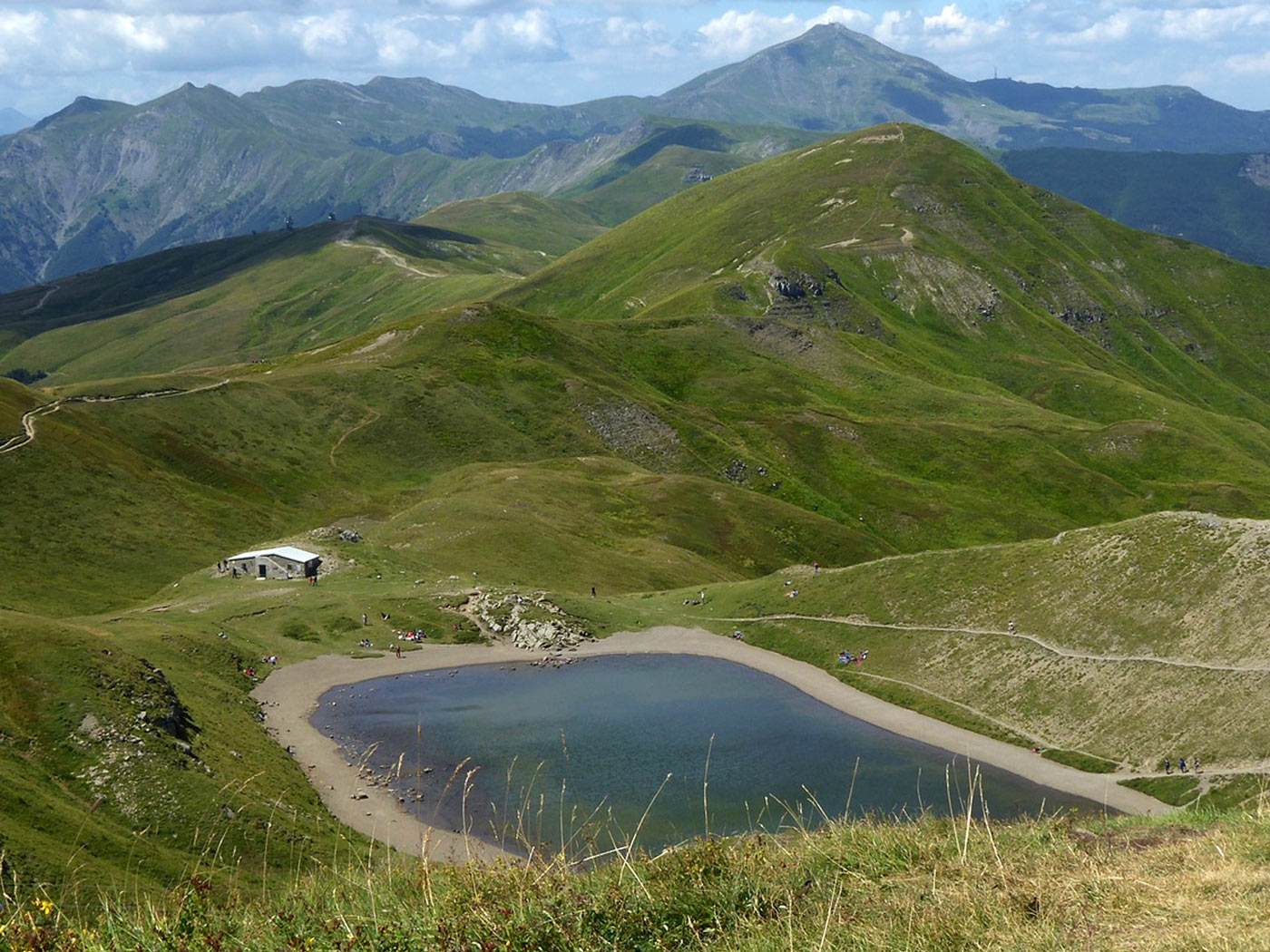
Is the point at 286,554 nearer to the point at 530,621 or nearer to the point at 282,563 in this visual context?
the point at 282,563

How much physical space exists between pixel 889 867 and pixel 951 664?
78.1 meters

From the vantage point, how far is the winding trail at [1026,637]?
73688 millimetres

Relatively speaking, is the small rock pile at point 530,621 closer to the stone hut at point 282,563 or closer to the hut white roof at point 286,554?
the stone hut at point 282,563

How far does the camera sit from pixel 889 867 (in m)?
15.6

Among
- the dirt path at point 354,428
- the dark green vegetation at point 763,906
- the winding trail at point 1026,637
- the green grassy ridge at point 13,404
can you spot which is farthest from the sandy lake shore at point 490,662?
the dirt path at point 354,428

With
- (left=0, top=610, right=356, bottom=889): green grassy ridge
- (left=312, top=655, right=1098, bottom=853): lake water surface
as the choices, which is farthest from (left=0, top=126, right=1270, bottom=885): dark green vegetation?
(left=312, top=655, right=1098, bottom=853): lake water surface

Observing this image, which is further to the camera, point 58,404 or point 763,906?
point 58,404

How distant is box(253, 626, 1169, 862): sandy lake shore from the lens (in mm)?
64062

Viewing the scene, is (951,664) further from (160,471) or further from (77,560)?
(160,471)

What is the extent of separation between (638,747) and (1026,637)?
36.1 meters

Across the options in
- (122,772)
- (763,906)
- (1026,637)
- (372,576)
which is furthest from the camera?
(372,576)

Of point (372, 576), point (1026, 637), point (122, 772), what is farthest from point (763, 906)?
point (372, 576)

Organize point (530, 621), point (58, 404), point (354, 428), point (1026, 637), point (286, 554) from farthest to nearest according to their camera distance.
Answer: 1. point (354, 428)
2. point (58, 404)
3. point (286, 554)
4. point (530, 621)
5. point (1026, 637)

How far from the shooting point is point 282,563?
112562mm
